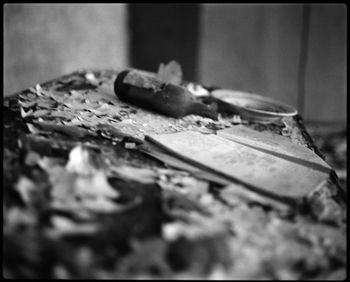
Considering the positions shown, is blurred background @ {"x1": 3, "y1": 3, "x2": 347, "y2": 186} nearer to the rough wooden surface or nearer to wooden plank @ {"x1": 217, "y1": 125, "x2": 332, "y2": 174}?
wooden plank @ {"x1": 217, "y1": 125, "x2": 332, "y2": 174}

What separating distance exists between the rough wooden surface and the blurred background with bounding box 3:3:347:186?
3442 millimetres

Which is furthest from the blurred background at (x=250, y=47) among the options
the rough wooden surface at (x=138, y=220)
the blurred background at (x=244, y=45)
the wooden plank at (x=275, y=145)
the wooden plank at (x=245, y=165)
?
the rough wooden surface at (x=138, y=220)

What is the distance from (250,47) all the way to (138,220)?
4.46m

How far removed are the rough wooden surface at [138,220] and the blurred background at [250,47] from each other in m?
3.44

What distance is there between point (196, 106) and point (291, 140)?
1.45ft

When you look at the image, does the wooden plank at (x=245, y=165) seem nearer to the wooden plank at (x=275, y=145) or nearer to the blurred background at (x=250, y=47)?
the wooden plank at (x=275, y=145)

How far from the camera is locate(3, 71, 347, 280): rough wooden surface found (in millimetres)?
654

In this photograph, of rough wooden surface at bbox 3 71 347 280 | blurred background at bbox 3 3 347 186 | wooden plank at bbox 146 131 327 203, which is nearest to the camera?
rough wooden surface at bbox 3 71 347 280

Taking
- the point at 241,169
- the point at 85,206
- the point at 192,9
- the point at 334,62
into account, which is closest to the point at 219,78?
the point at 192,9

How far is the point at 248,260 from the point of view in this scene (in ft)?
2.30

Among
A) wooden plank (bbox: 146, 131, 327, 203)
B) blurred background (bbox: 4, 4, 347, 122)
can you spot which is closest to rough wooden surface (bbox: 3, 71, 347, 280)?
wooden plank (bbox: 146, 131, 327, 203)

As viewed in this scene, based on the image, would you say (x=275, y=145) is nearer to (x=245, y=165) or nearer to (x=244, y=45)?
(x=245, y=165)

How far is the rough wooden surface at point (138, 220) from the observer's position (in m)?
0.65

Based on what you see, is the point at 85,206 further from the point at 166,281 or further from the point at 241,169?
the point at 241,169
